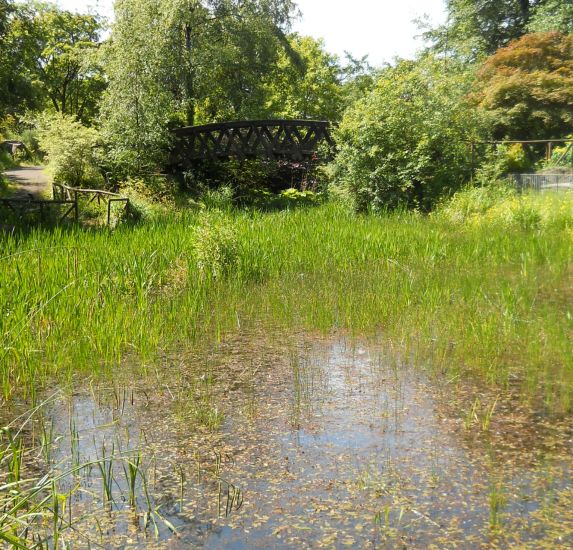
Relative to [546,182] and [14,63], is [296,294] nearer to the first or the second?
[546,182]

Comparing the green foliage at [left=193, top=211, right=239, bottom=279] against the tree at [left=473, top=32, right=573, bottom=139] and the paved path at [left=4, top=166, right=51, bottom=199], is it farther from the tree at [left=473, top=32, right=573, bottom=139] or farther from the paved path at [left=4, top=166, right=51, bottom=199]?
the tree at [left=473, top=32, right=573, bottom=139]

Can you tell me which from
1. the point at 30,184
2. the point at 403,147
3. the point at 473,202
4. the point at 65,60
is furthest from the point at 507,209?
the point at 65,60

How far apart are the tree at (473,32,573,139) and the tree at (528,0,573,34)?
3.39 metres

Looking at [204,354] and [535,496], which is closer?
[535,496]

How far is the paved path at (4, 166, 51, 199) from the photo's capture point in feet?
60.2

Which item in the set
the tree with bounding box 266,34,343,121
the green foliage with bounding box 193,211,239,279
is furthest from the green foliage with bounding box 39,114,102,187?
the green foliage with bounding box 193,211,239,279

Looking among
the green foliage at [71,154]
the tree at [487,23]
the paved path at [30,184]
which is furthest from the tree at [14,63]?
the tree at [487,23]

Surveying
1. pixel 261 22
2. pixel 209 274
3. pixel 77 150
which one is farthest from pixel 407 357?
pixel 261 22

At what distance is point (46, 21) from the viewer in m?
33.4

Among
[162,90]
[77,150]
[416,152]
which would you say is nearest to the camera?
[416,152]

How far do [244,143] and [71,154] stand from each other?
210 inches

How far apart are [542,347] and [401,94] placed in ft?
37.2

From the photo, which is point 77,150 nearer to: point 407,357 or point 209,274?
point 209,274

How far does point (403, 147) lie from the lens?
1530 centimetres
